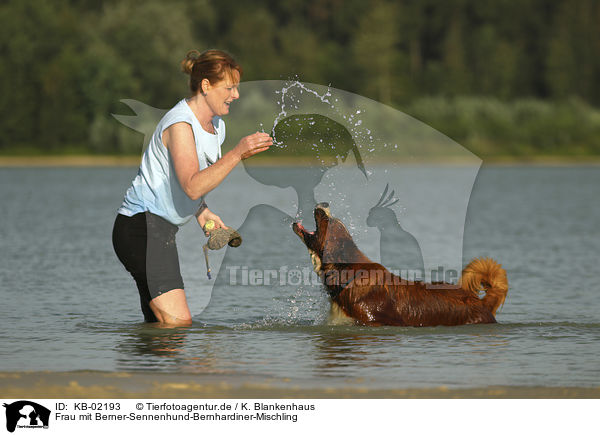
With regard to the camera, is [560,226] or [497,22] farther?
[497,22]

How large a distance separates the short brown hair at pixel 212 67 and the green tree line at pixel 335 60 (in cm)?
4465

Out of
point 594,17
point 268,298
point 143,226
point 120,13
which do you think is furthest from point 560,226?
point 594,17

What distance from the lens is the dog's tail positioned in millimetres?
10516

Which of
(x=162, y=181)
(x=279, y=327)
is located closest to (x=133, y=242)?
(x=162, y=181)

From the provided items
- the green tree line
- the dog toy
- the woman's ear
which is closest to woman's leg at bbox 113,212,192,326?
Answer: the dog toy

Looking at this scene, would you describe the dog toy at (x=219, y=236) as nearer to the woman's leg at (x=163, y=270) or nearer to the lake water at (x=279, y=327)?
the woman's leg at (x=163, y=270)

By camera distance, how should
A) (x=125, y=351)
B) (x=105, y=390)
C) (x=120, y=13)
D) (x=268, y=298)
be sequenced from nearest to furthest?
(x=105, y=390) < (x=125, y=351) < (x=268, y=298) < (x=120, y=13)

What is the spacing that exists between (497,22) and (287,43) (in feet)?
84.6
